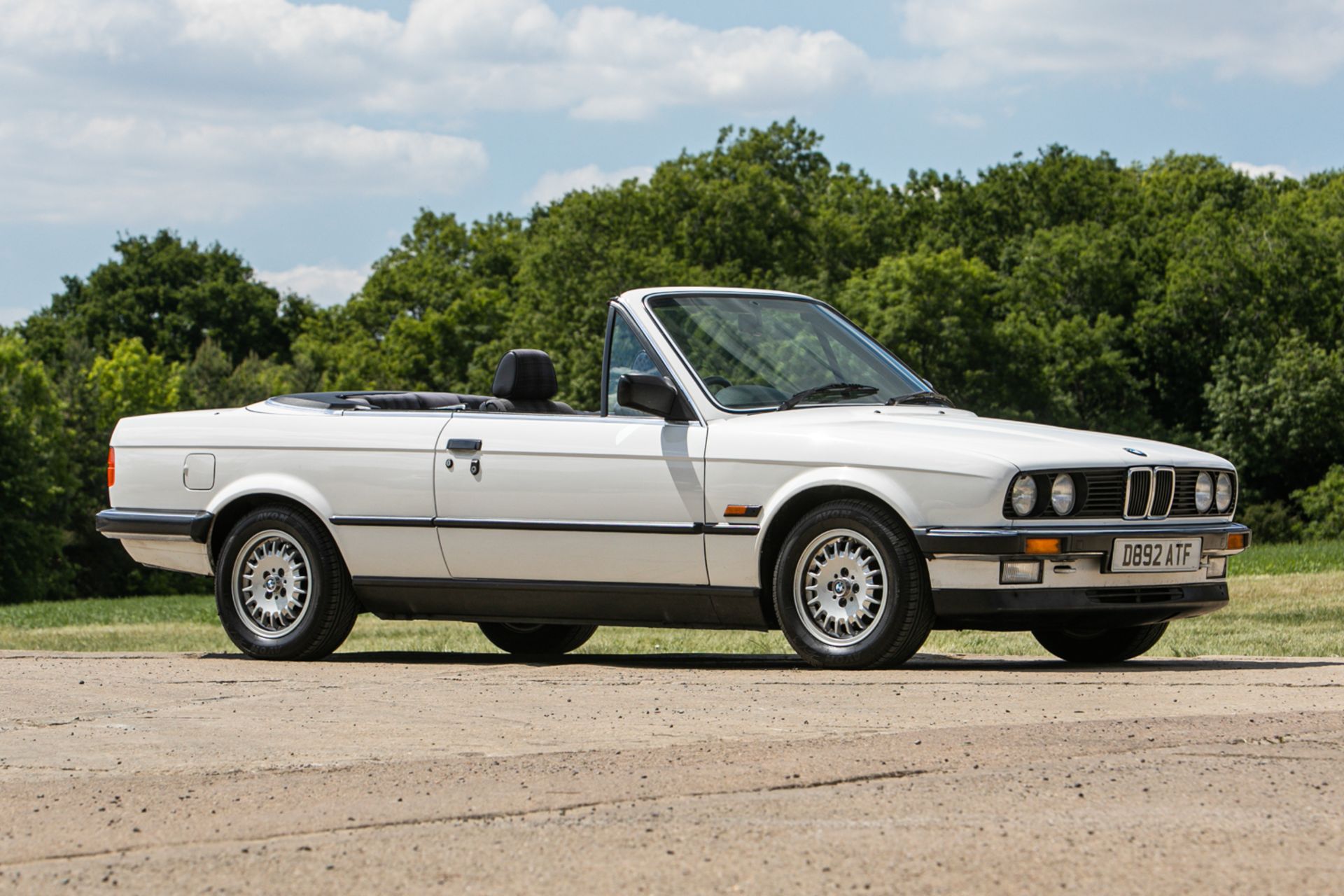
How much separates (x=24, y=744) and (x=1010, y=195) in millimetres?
62042

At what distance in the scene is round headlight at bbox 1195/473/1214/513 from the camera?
8586 millimetres

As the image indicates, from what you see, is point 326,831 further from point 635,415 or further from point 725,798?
point 635,415

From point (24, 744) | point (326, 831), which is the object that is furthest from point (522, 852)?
point (24, 744)

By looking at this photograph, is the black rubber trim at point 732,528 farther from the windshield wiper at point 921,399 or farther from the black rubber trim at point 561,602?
the windshield wiper at point 921,399

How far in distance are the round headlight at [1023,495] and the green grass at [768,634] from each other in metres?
2.38

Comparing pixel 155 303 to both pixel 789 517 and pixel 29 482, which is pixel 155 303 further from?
pixel 789 517

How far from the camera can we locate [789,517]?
855cm

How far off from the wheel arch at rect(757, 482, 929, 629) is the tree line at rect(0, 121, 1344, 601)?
134 feet

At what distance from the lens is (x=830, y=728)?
637 centimetres

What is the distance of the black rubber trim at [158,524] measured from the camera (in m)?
10.0

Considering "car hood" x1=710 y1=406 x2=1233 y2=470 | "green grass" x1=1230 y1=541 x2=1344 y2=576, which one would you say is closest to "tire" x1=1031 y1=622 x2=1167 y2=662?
"car hood" x1=710 y1=406 x2=1233 y2=470

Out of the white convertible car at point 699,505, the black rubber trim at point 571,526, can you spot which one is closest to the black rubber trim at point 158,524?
the white convertible car at point 699,505

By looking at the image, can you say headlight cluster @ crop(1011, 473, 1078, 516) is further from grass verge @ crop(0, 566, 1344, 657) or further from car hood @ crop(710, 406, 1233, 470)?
grass verge @ crop(0, 566, 1344, 657)

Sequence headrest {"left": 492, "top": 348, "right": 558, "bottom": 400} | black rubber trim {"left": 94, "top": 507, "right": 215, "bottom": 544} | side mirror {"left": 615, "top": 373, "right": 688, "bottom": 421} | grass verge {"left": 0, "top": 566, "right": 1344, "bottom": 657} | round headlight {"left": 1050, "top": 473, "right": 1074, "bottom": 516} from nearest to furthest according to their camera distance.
A: 1. round headlight {"left": 1050, "top": 473, "right": 1074, "bottom": 516}
2. side mirror {"left": 615, "top": 373, "right": 688, "bottom": 421}
3. headrest {"left": 492, "top": 348, "right": 558, "bottom": 400}
4. black rubber trim {"left": 94, "top": 507, "right": 215, "bottom": 544}
5. grass verge {"left": 0, "top": 566, "right": 1344, "bottom": 657}
